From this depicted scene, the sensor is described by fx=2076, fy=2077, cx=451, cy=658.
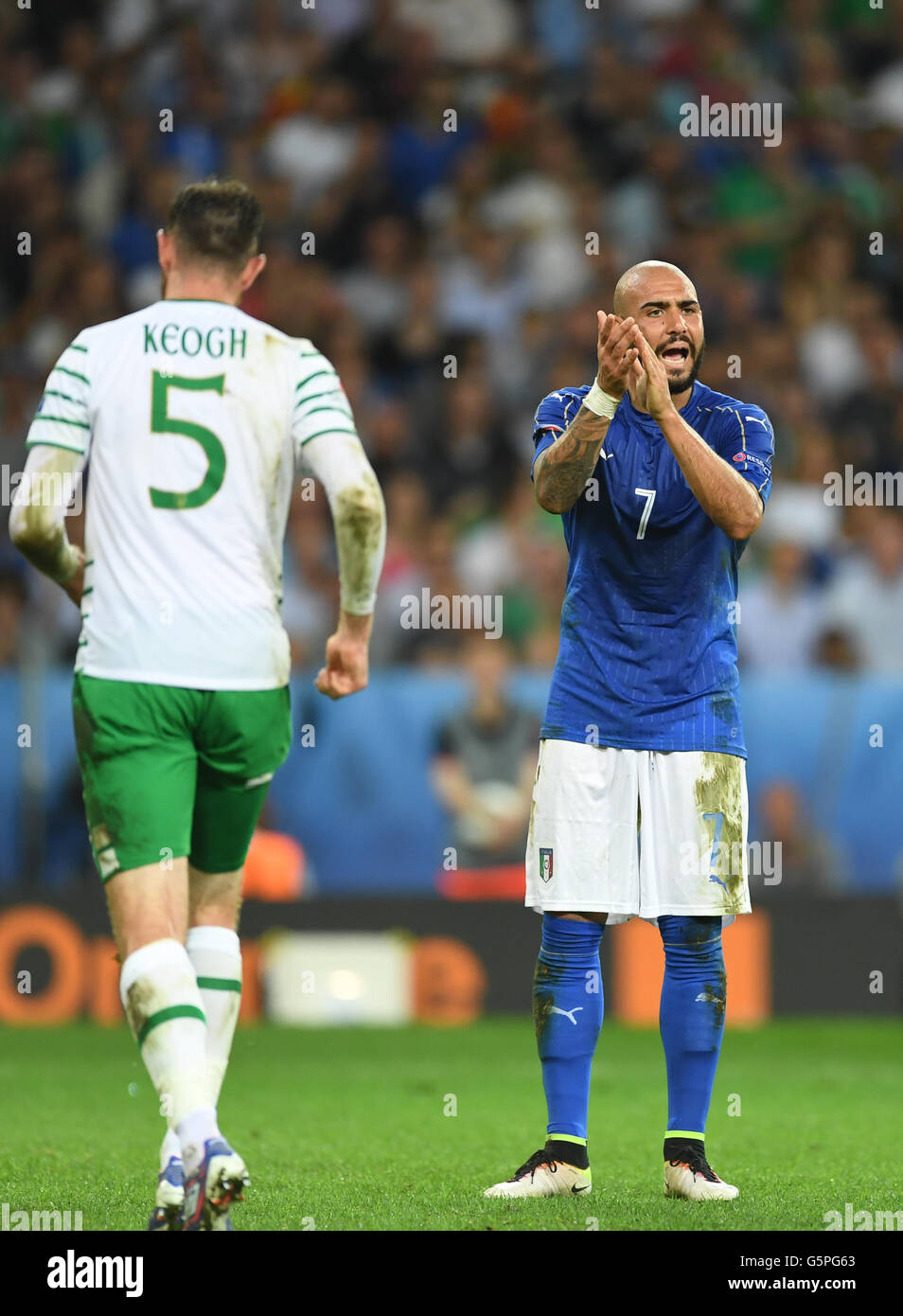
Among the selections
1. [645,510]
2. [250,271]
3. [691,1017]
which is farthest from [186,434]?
[691,1017]

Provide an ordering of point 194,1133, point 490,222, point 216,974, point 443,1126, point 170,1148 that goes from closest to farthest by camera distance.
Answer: point 194,1133
point 170,1148
point 216,974
point 443,1126
point 490,222

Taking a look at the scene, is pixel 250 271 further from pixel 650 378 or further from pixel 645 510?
pixel 645 510

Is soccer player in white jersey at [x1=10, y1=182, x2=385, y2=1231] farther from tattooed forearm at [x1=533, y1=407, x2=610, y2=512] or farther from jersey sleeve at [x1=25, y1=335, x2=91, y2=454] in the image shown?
tattooed forearm at [x1=533, y1=407, x2=610, y2=512]

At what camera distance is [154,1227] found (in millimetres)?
4336

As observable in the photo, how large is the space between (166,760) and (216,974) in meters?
0.56

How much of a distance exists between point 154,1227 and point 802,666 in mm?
7896

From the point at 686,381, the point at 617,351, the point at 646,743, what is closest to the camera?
the point at 617,351

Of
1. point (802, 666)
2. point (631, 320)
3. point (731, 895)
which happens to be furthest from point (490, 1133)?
point (802, 666)

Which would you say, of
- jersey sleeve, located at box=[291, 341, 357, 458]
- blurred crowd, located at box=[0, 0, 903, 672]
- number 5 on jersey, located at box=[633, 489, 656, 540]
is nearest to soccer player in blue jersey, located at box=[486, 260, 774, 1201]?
number 5 on jersey, located at box=[633, 489, 656, 540]

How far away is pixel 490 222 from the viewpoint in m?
14.3

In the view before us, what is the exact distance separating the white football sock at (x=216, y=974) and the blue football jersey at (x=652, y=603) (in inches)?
43.4

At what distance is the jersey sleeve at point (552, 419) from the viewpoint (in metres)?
5.41

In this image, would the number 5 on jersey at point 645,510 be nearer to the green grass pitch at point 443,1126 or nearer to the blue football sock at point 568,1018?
the blue football sock at point 568,1018
